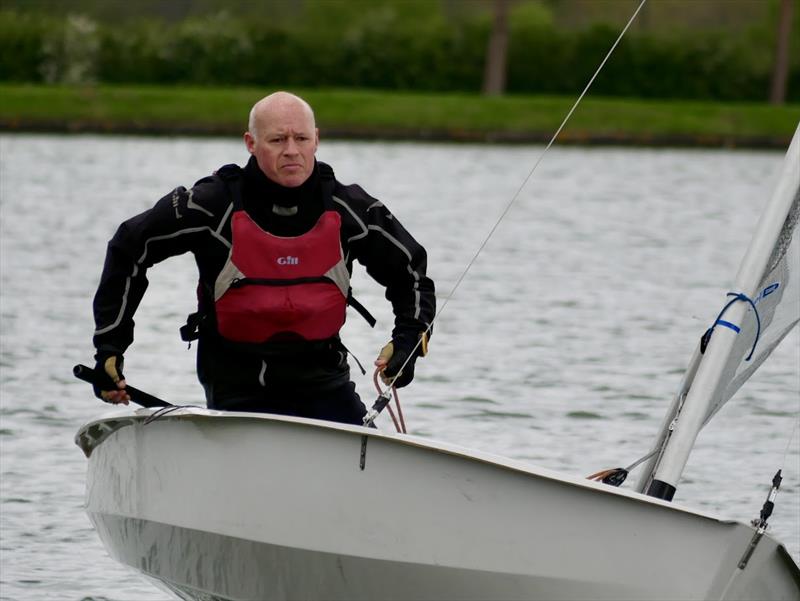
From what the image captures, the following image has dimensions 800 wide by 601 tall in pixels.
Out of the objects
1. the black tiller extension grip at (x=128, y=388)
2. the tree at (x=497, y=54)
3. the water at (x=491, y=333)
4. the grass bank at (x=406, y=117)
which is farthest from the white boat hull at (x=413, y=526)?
the tree at (x=497, y=54)

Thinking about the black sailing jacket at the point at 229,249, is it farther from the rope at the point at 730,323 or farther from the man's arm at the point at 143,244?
the rope at the point at 730,323

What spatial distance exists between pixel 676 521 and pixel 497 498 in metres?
0.49

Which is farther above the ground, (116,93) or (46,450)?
(116,93)

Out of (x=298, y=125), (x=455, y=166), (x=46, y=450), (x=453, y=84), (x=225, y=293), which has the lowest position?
(x=46, y=450)

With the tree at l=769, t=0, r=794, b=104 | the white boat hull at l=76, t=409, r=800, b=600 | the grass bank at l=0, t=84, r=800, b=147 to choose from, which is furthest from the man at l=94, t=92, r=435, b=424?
the tree at l=769, t=0, r=794, b=104

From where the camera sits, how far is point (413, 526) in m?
5.47

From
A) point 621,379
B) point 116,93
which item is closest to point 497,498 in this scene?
point 621,379

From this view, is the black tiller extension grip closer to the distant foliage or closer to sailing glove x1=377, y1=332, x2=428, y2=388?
sailing glove x1=377, y1=332, x2=428, y2=388

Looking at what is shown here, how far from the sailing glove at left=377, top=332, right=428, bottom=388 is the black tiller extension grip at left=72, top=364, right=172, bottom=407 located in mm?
730

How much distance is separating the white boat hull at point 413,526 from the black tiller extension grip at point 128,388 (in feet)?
0.97

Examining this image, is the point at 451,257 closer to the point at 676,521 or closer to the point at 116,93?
the point at 676,521

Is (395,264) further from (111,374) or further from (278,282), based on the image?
(111,374)

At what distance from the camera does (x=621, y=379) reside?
1342 cm

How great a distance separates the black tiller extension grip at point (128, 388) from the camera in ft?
20.2
